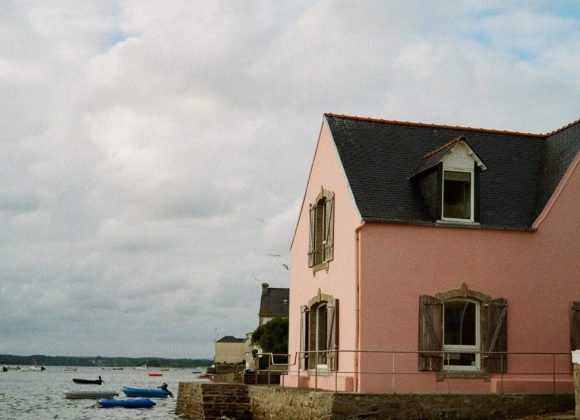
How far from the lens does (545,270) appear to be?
23.0m

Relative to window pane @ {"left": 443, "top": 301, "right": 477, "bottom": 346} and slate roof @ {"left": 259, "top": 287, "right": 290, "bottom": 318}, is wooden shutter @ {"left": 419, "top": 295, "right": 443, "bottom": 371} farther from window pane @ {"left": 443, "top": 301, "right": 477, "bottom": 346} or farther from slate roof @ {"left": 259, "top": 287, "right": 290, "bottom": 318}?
slate roof @ {"left": 259, "top": 287, "right": 290, "bottom": 318}

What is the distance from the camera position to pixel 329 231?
81.1 ft

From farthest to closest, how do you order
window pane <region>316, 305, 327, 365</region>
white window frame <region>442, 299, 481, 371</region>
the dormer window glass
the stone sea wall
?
window pane <region>316, 305, 327, 365</region> < the dormer window glass < white window frame <region>442, 299, 481, 371</region> < the stone sea wall

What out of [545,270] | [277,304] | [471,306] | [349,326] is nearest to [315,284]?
[349,326]

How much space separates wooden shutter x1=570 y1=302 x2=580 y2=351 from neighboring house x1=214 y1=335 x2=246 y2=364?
93215mm

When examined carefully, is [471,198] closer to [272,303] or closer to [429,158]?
[429,158]

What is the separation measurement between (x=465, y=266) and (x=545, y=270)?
2452 mm

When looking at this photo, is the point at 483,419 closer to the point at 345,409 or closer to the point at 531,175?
the point at 345,409

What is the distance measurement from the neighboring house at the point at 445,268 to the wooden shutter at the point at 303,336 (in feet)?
4.31

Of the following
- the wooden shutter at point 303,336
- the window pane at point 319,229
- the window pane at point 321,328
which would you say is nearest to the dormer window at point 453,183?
the window pane at point 319,229

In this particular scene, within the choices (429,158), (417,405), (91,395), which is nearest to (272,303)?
(91,395)

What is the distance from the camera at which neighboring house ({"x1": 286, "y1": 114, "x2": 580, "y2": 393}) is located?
71.5ft

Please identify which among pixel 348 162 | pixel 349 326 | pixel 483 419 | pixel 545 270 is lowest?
pixel 483 419

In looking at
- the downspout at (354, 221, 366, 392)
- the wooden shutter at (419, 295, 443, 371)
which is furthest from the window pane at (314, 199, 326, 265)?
the wooden shutter at (419, 295, 443, 371)
